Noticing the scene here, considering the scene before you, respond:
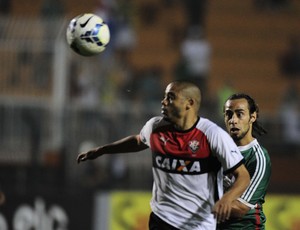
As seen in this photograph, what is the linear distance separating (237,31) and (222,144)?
12220mm

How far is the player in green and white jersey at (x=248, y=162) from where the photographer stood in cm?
580

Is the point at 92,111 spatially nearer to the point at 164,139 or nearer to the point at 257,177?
the point at 164,139

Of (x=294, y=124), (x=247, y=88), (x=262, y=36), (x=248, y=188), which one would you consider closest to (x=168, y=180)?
(x=248, y=188)

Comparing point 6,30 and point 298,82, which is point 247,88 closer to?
point 298,82

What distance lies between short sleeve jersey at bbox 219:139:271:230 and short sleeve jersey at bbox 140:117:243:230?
0.21 meters

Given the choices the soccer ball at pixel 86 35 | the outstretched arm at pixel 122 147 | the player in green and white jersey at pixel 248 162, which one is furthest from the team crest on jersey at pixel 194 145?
the soccer ball at pixel 86 35

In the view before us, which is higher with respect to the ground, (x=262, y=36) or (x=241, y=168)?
(x=262, y=36)

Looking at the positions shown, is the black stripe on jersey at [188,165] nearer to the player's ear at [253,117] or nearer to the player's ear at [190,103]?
the player's ear at [190,103]

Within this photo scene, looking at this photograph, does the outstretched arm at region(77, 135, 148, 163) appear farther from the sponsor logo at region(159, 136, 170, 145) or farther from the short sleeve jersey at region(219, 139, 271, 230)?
the short sleeve jersey at region(219, 139, 271, 230)

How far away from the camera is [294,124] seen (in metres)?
13.2

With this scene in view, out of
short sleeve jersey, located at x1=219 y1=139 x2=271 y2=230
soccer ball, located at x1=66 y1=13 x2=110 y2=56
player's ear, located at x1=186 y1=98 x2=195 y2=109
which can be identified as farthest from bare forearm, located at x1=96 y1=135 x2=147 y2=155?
soccer ball, located at x1=66 y1=13 x2=110 y2=56

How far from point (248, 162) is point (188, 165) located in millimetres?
453

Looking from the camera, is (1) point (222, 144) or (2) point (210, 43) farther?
(2) point (210, 43)

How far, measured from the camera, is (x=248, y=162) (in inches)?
230
